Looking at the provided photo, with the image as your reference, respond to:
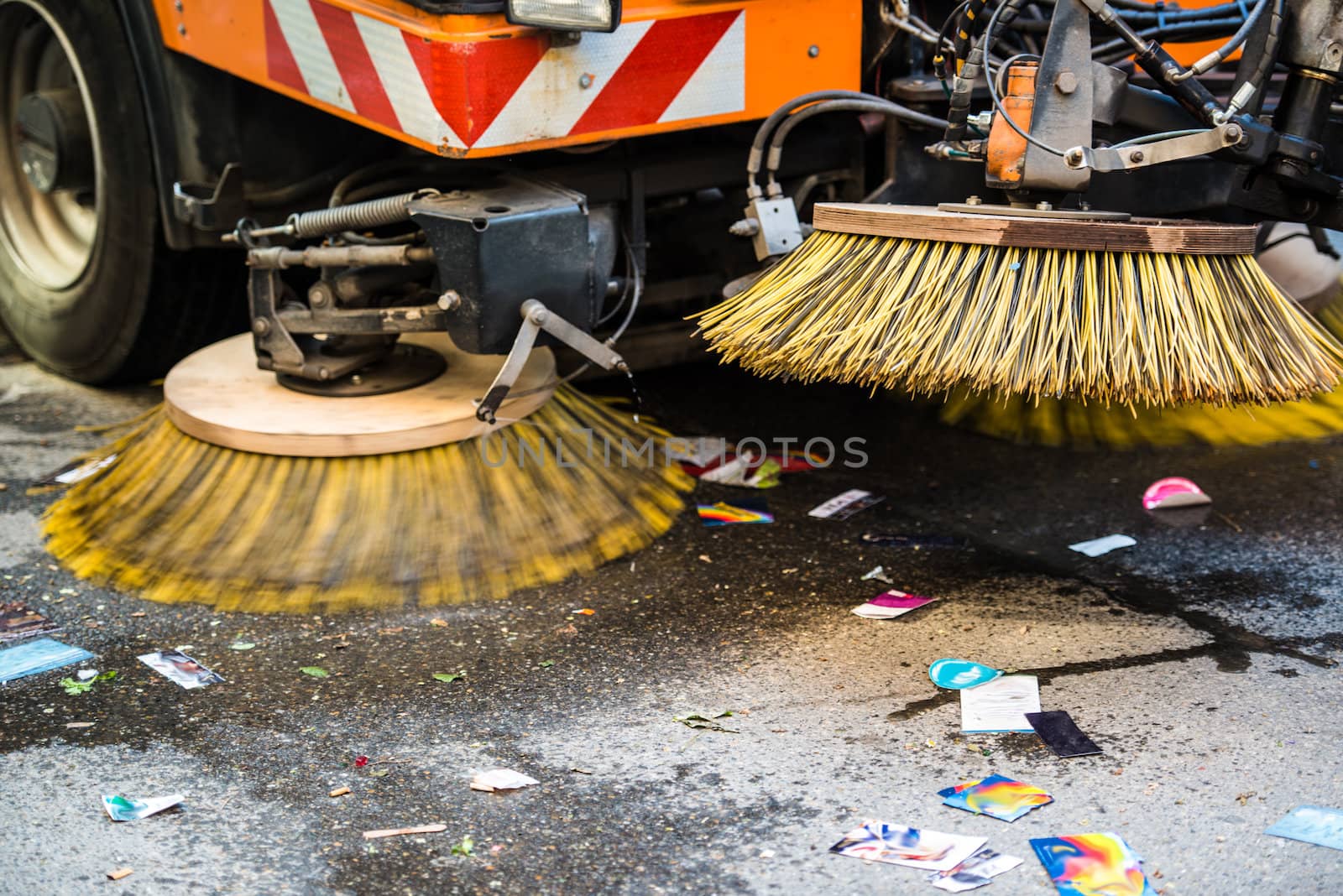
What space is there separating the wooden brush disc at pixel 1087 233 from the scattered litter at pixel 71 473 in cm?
193

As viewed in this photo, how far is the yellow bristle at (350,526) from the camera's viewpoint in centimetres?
264

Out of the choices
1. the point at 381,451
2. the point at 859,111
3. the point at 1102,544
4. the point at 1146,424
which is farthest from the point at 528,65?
the point at 1146,424

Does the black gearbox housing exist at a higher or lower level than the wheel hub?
lower

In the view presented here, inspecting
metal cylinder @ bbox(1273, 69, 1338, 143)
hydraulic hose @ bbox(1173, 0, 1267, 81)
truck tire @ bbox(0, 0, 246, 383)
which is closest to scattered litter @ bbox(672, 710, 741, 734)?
hydraulic hose @ bbox(1173, 0, 1267, 81)

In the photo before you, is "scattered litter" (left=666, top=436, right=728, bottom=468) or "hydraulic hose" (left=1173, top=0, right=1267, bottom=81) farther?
"scattered litter" (left=666, top=436, right=728, bottom=468)

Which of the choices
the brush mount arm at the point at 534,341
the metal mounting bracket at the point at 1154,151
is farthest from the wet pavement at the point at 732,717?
the metal mounting bracket at the point at 1154,151

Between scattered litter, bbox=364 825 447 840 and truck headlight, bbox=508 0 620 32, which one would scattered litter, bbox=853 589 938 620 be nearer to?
scattered litter, bbox=364 825 447 840

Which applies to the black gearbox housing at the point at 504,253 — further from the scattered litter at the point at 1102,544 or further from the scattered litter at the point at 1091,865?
the scattered litter at the point at 1091,865

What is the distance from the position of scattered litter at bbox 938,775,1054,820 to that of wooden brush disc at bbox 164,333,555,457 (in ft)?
3.99

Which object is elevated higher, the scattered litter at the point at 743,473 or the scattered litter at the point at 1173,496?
the scattered litter at the point at 743,473

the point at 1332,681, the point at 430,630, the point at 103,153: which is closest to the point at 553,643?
the point at 430,630

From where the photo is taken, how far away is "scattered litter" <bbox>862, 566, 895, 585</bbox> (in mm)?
2695

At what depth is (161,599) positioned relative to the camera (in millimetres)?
2650

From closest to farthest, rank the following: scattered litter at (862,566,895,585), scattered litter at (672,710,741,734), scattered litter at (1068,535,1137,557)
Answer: scattered litter at (672,710,741,734)
scattered litter at (862,566,895,585)
scattered litter at (1068,535,1137,557)
